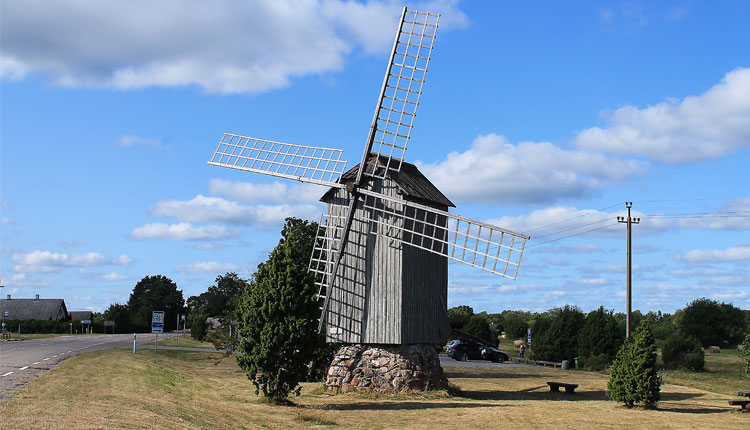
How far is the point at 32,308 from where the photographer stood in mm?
108375

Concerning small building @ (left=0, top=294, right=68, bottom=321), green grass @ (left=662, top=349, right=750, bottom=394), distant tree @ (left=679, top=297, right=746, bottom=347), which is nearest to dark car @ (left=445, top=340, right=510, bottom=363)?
green grass @ (left=662, top=349, right=750, bottom=394)

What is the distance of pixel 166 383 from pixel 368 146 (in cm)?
1158

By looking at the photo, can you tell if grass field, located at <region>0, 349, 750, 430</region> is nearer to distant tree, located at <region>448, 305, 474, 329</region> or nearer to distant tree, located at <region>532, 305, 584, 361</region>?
distant tree, located at <region>532, 305, 584, 361</region>

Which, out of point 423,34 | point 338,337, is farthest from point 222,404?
point 423,34

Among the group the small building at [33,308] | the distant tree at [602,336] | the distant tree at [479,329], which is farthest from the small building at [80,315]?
the distant tree at [602,336]

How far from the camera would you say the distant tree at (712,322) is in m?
72.3

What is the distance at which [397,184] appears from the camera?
24.0m

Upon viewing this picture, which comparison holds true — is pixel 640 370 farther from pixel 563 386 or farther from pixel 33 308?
pixel 33 308

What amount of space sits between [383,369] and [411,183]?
690 centimetres

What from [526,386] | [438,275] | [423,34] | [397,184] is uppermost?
[423,34]

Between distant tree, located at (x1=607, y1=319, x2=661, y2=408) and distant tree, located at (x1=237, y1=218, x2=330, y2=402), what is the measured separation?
1070cm

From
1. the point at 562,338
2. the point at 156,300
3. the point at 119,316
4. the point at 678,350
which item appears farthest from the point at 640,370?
the point at 156,300

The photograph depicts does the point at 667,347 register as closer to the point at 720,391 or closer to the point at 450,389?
the point at 720,391

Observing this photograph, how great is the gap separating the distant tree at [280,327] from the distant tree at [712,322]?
6283cm
